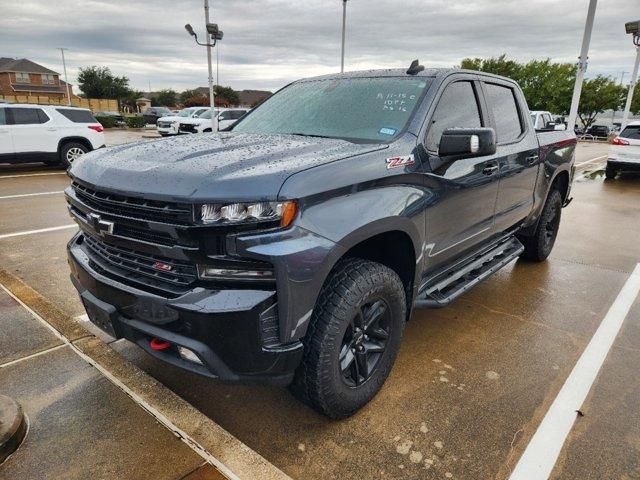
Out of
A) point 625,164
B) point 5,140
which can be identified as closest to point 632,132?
point 625,164

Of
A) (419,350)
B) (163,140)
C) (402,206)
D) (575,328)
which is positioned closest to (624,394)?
(575,328)

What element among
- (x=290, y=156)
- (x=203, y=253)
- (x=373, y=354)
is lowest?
(x=373, y=354)

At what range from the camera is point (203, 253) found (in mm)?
1979

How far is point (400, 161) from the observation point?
2557mm

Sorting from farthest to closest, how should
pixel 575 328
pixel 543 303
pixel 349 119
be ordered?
pixel 543 303
pixel 575 328
pixel 349 119

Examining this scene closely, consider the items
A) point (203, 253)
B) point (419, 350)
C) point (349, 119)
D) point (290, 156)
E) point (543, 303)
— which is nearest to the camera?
point (203, 253)

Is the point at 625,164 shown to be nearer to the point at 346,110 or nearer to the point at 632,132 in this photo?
the point at 632,132

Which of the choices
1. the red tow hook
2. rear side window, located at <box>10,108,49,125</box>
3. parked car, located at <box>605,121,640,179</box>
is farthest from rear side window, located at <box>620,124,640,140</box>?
rear side window, located at <box>10,108,49,125</box>

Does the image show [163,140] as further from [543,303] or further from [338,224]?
[543,303]

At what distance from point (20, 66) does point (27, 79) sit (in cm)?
215

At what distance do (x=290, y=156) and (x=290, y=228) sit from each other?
19.6 inches

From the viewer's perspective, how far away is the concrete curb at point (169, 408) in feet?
6.99

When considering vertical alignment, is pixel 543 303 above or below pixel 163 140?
below

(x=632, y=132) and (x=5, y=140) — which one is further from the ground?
(x=632, y=132)
